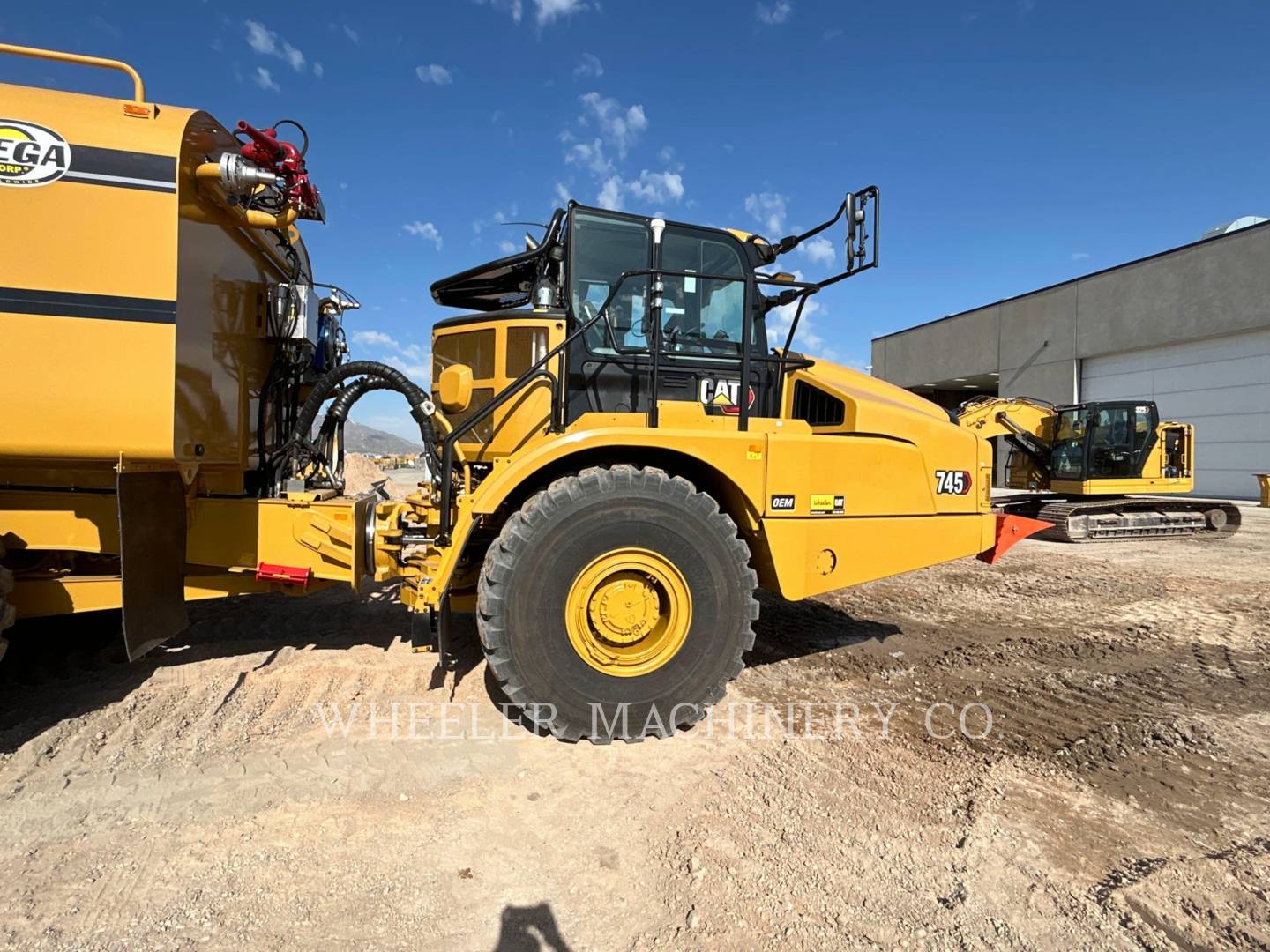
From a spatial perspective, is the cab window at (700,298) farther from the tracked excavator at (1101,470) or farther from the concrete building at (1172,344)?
the concrete building at (1172,344)

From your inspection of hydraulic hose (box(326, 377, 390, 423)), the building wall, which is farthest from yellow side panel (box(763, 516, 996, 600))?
the building wall

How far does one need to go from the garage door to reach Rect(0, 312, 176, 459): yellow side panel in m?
25.6

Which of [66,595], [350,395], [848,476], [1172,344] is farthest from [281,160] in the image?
[1172,344]

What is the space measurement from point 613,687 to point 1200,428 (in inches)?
977

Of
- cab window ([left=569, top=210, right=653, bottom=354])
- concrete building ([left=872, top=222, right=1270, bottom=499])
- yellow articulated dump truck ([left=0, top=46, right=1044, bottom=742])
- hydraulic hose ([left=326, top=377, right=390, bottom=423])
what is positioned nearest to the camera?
yellow articulated dump truck ([left=0, top=46, right=1044, bottom=742])

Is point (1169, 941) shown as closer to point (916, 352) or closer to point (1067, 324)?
point (1067, 324)

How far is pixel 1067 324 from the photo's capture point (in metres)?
25.1

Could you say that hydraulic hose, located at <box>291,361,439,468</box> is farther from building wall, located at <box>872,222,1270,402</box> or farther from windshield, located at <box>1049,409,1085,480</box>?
building wall, located at <box>872,222,1270,402</box>

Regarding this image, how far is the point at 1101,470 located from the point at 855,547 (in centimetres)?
1222

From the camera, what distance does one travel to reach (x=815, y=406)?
14.1 ft

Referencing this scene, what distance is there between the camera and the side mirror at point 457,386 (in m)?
4.04

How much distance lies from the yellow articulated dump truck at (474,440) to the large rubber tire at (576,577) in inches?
0.5

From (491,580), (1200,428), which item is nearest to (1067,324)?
(1200,428)

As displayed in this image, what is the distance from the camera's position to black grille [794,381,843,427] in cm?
416
